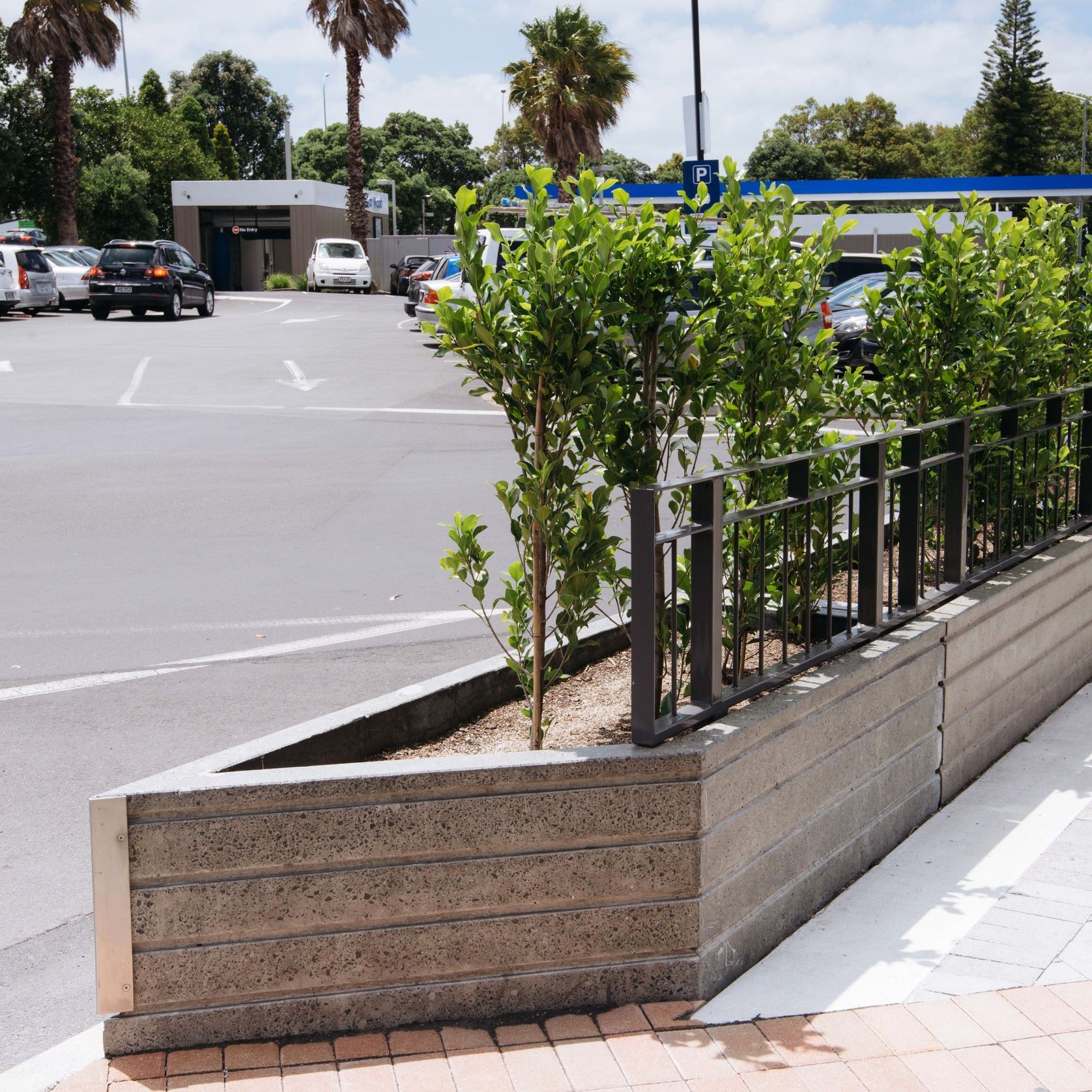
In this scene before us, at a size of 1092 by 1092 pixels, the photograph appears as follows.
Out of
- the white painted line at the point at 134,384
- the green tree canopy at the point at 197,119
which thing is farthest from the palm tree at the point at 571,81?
the green tree canopy at the point at 197,119

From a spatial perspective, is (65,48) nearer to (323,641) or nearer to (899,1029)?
(323,641)

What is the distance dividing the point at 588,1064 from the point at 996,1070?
0.95 m

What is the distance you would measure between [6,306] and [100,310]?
6.68ft

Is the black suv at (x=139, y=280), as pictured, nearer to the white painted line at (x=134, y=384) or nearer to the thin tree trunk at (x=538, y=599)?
the white painted line at (x=134, y=384)

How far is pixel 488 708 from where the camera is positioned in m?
4.69

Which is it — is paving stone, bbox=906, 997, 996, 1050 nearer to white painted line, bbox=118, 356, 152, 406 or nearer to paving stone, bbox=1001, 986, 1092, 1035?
paving stone, bbox=1001, 986, 1092, 1035

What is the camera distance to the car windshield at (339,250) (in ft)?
149

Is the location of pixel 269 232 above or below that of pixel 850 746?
above

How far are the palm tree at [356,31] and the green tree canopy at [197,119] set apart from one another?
101 ft

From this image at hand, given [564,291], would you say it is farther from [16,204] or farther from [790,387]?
[16,204]

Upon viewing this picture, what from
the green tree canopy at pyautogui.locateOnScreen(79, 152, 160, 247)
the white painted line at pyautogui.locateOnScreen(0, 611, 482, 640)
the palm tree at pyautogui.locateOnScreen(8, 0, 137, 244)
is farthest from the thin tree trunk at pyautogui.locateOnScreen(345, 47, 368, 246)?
the white painted line at pyautogui.locateOnScreen(0, 611, 482, 640)

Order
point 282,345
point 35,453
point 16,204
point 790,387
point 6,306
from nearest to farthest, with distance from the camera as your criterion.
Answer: point 790,387 < point 35,453 < point 282,345 < point 6,306 < point 16,204

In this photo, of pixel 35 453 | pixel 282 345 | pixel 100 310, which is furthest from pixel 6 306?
pixel 35 453

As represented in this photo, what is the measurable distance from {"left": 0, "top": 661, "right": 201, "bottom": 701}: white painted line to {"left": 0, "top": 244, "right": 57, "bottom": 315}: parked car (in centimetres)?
2638
